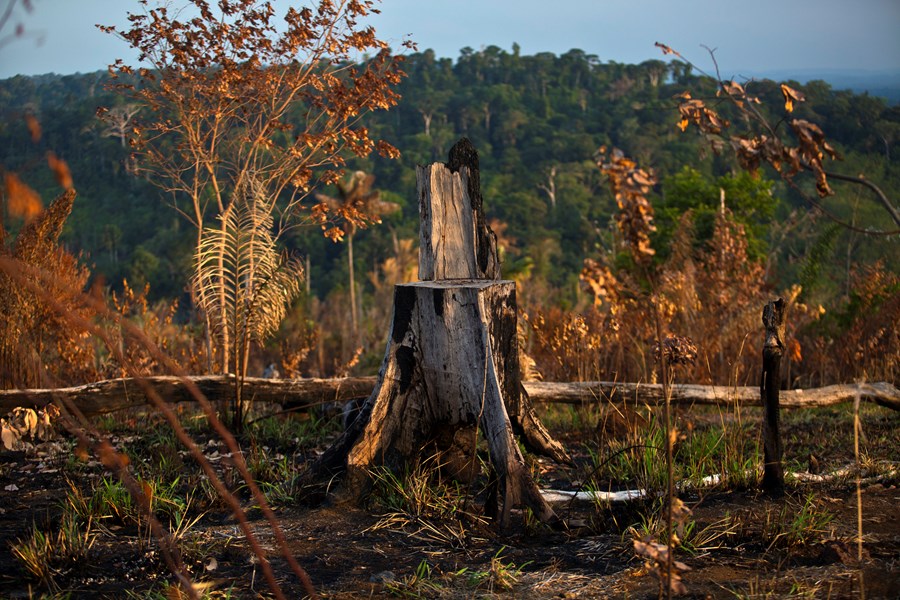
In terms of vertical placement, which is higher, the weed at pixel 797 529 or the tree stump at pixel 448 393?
the tree stump at pixel 448 393

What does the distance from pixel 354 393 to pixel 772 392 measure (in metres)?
2.95

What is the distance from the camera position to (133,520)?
3.76 metres

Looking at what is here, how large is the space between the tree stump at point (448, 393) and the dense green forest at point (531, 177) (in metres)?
18.7

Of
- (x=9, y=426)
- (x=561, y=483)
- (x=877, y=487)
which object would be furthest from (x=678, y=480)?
(x=9, y=426)

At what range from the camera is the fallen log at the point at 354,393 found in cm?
556

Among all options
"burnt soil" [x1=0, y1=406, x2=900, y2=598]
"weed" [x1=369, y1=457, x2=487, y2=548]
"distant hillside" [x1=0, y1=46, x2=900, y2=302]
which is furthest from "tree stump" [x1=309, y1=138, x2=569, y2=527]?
"distant hillside" [x1=0, y1=46, x2=900, y2=302]

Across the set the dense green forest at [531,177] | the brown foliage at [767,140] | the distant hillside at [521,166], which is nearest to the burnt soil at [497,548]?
the brown foliage at [767,140]

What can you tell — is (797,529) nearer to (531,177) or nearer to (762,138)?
(762,138)

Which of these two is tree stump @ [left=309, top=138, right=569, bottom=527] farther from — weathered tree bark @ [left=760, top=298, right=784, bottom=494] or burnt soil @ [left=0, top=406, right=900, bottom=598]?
weathered tree bark @ [left=760, top=298, right=784, bottom=494]

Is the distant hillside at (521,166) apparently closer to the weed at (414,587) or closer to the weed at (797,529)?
the weed at (797,529)

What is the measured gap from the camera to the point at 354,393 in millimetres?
5898

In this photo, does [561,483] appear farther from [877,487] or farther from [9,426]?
[9,426]

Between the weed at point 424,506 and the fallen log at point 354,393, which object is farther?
the fallen log at point 354,393

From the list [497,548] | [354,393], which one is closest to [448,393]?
[497,548]
